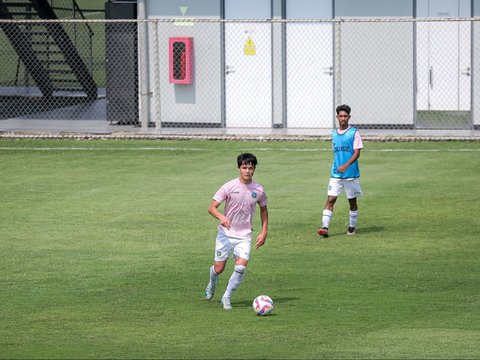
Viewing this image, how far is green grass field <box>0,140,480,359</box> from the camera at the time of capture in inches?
451

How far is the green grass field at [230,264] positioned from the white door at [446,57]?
3444 mm

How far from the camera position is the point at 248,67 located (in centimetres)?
2875

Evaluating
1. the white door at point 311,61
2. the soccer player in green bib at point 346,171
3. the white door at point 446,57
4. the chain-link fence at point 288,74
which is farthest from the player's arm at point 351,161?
the white door at point 446,57

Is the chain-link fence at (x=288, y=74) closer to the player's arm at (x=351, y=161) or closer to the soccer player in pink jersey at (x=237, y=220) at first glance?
the player's arm at (x=351, y=161)

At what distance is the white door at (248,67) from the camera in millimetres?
28609

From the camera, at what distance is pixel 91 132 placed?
28016mm

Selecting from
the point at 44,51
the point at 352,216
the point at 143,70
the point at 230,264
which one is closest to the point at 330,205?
the point at 352,216

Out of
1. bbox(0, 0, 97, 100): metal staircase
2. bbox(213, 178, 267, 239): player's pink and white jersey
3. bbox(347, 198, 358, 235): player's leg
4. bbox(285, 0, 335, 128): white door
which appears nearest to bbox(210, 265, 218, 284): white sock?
bbox(213, 178, 267, 239): player's pink and white jersey

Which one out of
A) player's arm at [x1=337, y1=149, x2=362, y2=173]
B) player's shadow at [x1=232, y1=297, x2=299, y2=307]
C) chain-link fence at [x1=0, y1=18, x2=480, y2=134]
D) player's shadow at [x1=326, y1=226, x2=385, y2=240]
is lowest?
player's shadow at [x1=232, y1=297, x2=299, y2=307]

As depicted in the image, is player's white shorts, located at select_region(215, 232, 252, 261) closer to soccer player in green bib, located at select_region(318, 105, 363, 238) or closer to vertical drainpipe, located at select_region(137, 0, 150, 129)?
soccer player in green bib, located at select_region(318, 105, 363, 238)

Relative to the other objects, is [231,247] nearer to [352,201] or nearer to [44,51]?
[352,201]

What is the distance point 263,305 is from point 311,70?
54.4 feet

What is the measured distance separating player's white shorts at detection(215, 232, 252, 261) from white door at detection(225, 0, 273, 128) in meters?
15.9

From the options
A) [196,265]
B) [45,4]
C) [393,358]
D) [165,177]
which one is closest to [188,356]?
[393,358]
